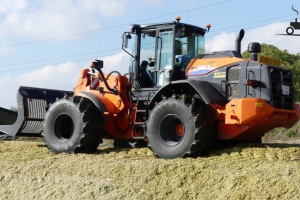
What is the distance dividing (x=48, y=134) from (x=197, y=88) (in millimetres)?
3623

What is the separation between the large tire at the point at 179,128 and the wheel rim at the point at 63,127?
227 centimetres

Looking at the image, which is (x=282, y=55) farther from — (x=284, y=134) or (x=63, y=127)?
(x=63, y=127)

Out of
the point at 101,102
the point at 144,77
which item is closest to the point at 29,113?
the point at 101,102

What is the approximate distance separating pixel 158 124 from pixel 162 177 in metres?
2.52

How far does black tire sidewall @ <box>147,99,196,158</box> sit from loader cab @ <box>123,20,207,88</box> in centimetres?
86

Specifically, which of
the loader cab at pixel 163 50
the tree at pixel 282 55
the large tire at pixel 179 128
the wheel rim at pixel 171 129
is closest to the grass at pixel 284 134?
the loader cab at pixel 163 50

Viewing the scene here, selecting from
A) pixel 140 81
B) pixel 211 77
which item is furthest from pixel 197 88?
pixel 140 81

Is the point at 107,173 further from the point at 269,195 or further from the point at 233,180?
the point at 269,195

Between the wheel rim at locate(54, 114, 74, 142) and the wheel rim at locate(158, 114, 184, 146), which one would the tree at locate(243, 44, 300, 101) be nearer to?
the wheel rim at locate(54, 114, 74, 142)

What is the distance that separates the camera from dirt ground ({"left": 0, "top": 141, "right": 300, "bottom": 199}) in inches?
260

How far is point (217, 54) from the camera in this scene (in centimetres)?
1019

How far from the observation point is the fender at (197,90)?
932cm

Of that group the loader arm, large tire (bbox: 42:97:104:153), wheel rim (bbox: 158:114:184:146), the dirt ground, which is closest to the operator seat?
large tire (bbox: 42:97:104:153)

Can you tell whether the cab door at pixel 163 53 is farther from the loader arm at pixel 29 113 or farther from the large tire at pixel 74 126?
the loader arm at pixel 29 113
